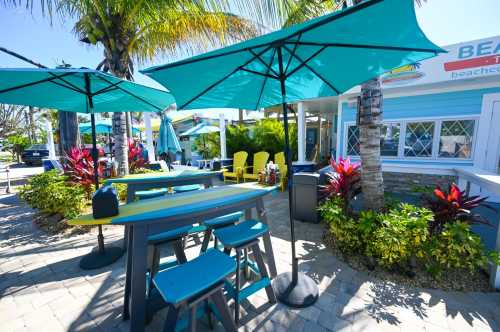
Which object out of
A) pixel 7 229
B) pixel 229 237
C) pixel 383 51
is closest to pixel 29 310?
pixel 229 237

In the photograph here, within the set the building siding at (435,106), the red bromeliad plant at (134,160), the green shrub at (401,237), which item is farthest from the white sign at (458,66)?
the red bromeliad plant at (134,160)

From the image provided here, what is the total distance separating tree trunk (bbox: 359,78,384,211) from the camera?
2.95 metres

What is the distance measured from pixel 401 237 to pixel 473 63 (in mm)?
4840

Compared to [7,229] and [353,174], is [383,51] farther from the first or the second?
[7,229]

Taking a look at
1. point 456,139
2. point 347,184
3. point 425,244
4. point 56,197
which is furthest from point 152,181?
point 456,139

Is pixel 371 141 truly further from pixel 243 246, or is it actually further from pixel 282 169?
pixel 282 169

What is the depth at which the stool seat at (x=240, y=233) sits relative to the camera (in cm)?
190

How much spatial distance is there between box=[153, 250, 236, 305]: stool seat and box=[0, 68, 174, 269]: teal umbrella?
2.09m

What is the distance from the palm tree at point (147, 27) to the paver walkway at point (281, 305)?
9.29ft

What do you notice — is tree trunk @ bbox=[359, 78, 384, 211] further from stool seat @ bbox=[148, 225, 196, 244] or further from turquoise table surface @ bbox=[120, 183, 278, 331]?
stool seat @ bbox=[148, 225, 196, 244]

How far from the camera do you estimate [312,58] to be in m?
2.08

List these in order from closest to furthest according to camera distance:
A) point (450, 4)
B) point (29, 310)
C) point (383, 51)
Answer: point (383, 51)
point (29, 310)
point (450, 4)

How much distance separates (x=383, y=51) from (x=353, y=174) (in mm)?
2014

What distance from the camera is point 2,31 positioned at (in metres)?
3.56
